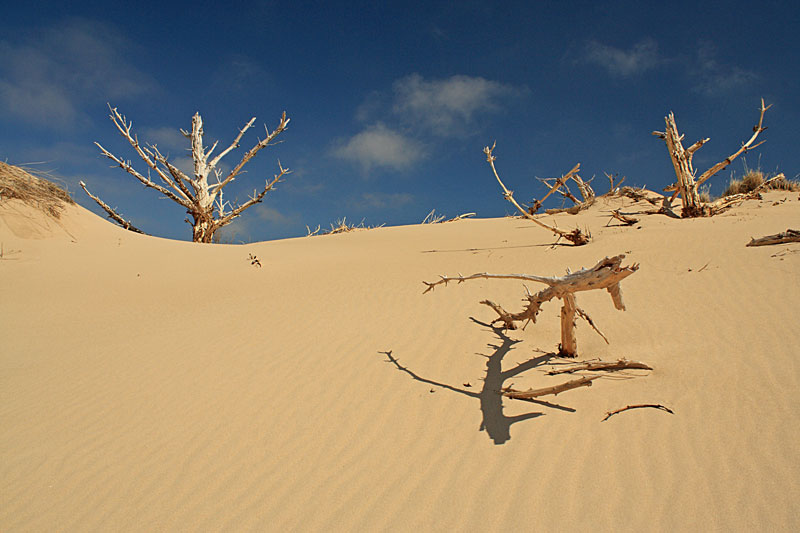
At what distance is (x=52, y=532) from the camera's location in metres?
1.86

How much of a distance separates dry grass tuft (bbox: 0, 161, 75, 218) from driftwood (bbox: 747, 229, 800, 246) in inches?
471

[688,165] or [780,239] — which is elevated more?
[688,165]

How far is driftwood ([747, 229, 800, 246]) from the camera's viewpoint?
185 inches

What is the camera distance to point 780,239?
15.6 feet

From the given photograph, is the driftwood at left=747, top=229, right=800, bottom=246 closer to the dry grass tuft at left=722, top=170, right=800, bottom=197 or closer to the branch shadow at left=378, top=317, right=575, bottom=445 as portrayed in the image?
the branch shadow at left=378, top=317, right=575, bottom=445

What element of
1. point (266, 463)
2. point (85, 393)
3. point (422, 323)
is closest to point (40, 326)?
point (85, 393)

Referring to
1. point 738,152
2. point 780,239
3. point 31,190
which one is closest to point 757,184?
point 738,152

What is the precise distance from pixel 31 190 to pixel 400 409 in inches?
→ 368

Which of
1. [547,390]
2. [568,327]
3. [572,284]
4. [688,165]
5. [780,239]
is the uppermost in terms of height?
[688,165]

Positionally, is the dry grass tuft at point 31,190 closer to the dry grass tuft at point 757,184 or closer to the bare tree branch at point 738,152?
the bare tree branch at point 738,152

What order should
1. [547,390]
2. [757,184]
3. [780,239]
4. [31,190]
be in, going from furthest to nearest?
[757,184]
[31,190]
[780,239]
[547,390]

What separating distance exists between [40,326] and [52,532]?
3835 mm

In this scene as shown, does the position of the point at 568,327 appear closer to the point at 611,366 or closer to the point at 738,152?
the point at 611,366

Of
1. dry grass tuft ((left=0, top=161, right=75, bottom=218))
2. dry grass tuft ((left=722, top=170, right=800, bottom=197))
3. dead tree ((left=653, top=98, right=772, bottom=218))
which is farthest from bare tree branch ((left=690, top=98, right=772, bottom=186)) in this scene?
dry grass tuft ((left=0, top=161, right=75, bottom=218))
